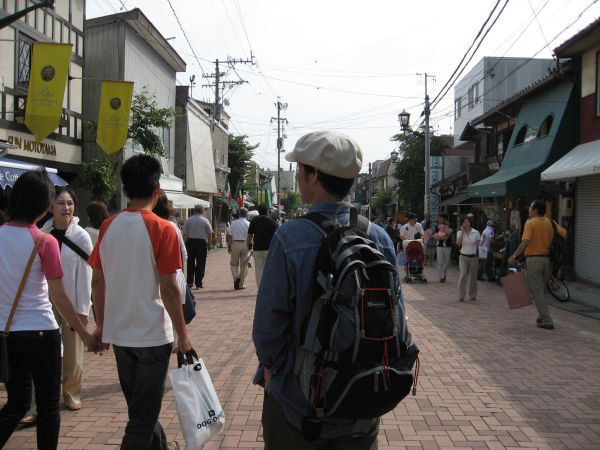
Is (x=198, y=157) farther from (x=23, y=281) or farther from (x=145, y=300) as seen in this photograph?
(x=145, y=300)

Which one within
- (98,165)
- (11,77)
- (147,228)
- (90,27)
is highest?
(90,27)

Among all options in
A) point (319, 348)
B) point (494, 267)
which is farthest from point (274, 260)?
point (494, 267)

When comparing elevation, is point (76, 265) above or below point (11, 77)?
below

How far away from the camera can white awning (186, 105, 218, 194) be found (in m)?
25.3

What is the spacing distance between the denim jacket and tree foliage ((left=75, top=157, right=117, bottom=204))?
45.9ft

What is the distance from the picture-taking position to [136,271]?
291 cm

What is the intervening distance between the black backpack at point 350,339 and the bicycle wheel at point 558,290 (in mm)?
10096

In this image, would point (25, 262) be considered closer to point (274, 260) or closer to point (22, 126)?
point (274, 260)

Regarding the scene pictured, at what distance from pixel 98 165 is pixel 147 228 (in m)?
13.1

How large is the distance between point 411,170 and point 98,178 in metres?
19.2

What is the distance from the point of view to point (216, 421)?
2916mm

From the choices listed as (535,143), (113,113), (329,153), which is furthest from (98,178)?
(329,153)

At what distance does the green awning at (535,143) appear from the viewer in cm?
1412

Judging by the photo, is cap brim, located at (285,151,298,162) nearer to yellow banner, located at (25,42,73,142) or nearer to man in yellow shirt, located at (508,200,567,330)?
man in yellow shirt, located at (508,200,567,330)
